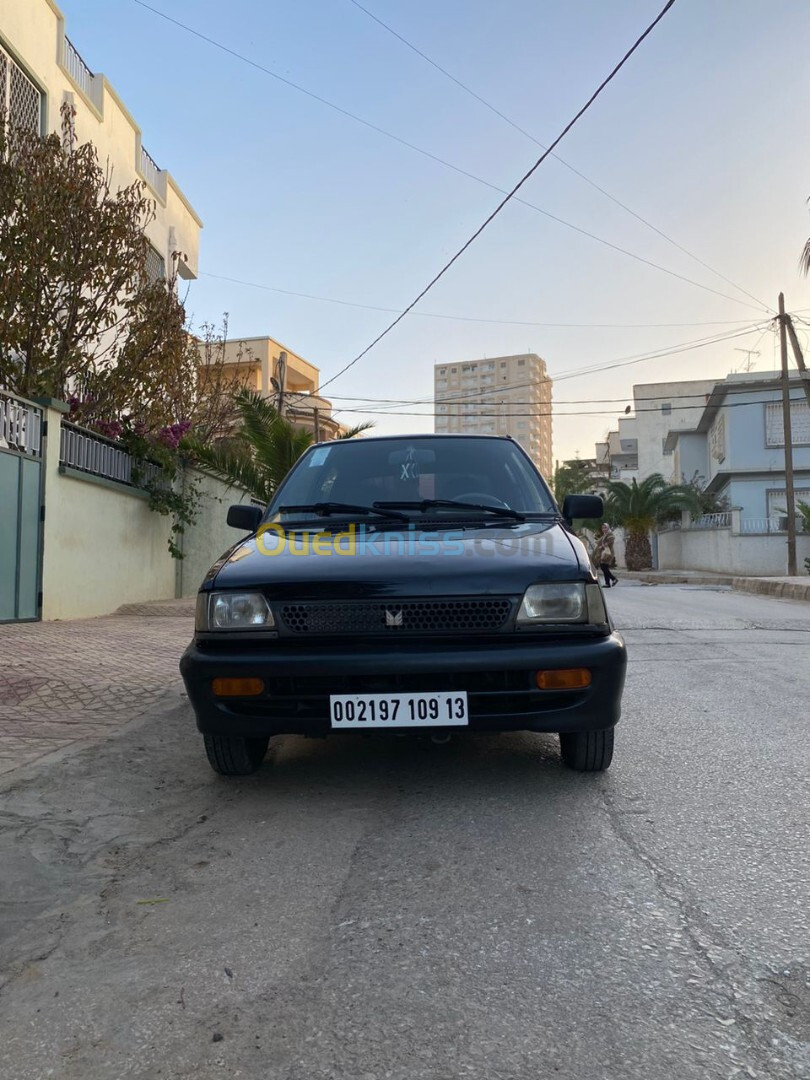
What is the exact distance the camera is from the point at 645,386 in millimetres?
62844

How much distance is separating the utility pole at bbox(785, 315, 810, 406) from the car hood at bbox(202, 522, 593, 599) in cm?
2036

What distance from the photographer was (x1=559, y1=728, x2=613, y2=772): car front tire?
Result: 11.5 feet

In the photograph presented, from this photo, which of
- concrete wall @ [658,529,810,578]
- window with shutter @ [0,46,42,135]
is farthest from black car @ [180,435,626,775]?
concrete wall @ [658,529,810,578]

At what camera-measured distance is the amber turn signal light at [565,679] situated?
3.13 m

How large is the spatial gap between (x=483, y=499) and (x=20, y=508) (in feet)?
21.0

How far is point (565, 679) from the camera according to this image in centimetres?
314

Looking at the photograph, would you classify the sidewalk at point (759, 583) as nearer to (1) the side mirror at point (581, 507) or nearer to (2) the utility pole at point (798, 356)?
(2) the utility pole at point (798, 356)

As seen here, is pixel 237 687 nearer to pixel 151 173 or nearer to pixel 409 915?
pixel 409 915

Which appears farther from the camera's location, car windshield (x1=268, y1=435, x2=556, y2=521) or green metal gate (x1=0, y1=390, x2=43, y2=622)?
green metal gate (x1=0, y1=390, x2=43, y2=622)

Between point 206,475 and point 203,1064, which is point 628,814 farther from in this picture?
point 206,475

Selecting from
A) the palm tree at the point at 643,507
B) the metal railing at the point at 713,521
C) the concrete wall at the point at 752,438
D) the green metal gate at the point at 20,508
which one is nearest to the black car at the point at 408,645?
the green metal gate at the point at 20,508

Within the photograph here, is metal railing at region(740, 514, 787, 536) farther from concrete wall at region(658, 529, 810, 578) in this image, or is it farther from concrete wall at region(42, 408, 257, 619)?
concrete wall at region(42, 408, 257, 619)

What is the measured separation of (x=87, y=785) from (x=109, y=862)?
0.86 meters

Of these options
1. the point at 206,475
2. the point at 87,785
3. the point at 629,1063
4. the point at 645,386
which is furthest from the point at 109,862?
the point at 645,386
